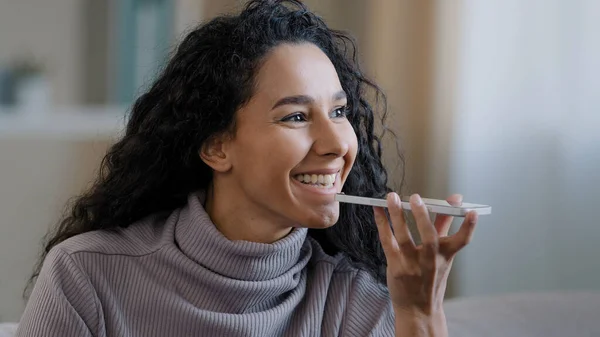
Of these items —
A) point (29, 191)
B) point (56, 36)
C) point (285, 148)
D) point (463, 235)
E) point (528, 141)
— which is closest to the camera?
point (463, 235)

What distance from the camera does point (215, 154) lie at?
1.48 meters

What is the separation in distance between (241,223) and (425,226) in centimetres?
37

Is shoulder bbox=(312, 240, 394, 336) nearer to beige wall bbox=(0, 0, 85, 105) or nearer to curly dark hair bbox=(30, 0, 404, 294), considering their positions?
curly dark hair bbox=(30, 0, 404, 294)

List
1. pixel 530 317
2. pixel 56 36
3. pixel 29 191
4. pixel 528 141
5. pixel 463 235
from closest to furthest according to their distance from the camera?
pixel 463 235, pixel 530 317, pixel 528 141, pixel 29 191, pixel 56 36

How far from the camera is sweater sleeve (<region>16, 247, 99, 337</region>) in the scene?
138 centimetres

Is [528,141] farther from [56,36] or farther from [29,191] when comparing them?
[56,36]

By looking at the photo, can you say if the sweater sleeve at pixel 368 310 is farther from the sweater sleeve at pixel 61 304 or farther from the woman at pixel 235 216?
the sweater sleeve at pixel 61 304

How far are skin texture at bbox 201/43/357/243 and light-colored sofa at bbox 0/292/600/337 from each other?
0.37 meters

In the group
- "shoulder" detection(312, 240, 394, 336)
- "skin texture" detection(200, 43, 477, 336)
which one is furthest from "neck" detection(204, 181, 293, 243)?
"shoulder" detection(312, 240, 394, 336)

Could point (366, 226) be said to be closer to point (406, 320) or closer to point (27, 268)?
point (406, 320)

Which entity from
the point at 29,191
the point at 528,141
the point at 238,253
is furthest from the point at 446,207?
the point at 29,191

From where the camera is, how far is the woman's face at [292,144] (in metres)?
1.39

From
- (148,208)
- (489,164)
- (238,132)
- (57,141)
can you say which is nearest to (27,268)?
(57,141)

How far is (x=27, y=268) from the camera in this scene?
136 inches
